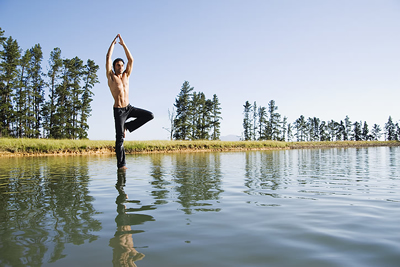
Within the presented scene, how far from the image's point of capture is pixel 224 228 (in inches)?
90.5

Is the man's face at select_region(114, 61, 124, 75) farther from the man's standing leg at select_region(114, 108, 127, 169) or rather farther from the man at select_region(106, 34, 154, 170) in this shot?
the man's standing leg at select_region(114, 108, 127, 169)

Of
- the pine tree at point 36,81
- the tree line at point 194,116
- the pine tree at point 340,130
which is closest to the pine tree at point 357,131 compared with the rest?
the pine tree at point 340,130

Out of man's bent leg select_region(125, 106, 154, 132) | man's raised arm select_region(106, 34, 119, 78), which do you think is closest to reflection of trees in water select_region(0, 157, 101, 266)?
man's bent leg select_region(125, 106, 154, 132)

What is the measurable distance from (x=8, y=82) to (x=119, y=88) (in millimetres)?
37767

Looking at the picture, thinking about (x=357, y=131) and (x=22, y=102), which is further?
(x=357, y=131)

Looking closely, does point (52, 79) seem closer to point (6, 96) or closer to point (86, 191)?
point (6, 96)

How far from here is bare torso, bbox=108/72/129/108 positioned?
20.1 feet

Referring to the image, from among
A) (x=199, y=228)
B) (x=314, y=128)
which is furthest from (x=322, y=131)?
(x=199, y=228)

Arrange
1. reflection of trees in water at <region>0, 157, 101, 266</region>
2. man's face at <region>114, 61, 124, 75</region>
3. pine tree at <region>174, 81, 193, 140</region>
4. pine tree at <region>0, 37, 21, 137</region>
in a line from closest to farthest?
reflection of trees in water at <region>0, 157, 101, 266</region> → man's face at <region>114, 61, 124, 75</region> → pine tree at <region>0, 37, 21, 137</region> → pine tree at <region>174, 81, 193, 140</region>

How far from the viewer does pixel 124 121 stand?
21.4 feet

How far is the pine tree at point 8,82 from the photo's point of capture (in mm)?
34312

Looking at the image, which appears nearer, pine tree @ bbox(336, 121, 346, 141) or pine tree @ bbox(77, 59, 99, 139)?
pine tree @ bbox(77, 59, 99, 139)

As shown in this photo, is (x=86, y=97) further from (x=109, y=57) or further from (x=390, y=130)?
(x=390, y=130)

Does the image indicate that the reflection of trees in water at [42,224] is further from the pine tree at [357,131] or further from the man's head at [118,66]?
the pine tree at [357,131]
